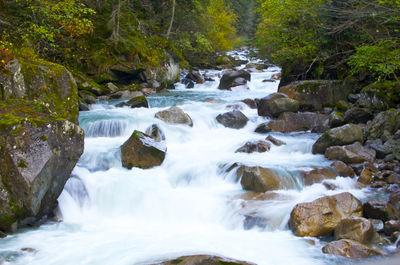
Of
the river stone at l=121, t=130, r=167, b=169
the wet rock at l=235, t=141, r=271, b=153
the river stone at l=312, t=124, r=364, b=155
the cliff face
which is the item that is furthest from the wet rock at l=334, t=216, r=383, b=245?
the cliff face

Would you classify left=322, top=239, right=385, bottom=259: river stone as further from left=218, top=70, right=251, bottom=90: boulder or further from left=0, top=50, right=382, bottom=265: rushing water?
left=218, top=70, right=251, bottom=90: boulder

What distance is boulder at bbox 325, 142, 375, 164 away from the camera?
7.65 m

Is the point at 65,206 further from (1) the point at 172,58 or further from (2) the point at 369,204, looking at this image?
(1) the point at 172,58

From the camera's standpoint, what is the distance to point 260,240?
16.9 ft

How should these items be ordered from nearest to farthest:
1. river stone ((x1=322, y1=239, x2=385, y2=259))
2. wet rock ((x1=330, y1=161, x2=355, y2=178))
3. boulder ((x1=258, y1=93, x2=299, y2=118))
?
river stone ((x1=322, y1=239, x2=385, y2=259)) < wet rock ((x1=330, y1=161, x2=355, y2=178)) < boulder ((x1=258, y1=93, x2=299, y2=118))

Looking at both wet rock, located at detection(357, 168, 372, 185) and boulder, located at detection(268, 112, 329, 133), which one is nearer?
wet rock, located at detection(357, 168, 372, 185)

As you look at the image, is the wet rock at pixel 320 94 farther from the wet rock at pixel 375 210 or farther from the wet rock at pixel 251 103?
the wet rock at pixel 375 210

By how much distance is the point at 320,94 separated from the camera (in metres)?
12.5

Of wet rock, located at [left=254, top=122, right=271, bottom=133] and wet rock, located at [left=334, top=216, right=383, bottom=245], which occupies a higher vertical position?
wet rock, located at [left=254, top=122, right=271, bottom=133]

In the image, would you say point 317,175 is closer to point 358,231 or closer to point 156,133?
point 358,231

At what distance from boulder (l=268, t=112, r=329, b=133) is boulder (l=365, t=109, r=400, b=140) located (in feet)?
6.13

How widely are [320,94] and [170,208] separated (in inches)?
334

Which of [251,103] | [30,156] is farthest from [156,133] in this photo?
[251,103]

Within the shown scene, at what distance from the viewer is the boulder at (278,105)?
39.0ft
